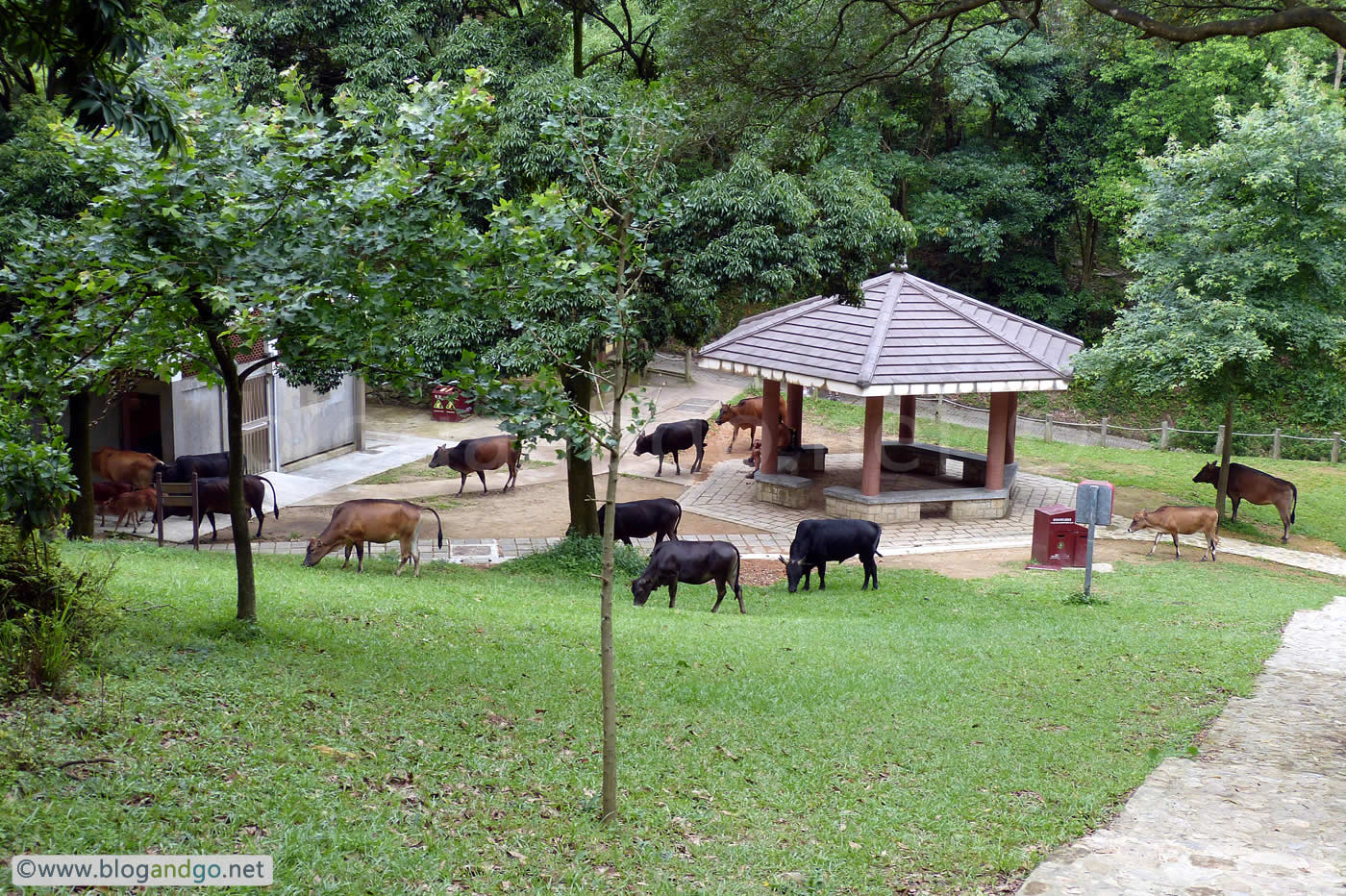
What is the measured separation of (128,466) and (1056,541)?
53.0 ft

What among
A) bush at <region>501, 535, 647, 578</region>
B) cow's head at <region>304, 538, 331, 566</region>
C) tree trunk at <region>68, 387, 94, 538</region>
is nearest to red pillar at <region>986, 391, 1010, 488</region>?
bush at <region>501, 535, 647, 578</region>

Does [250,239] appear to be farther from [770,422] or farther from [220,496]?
[770,422]

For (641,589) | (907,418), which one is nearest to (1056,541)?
(641,589)

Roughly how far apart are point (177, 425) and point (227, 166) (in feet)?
45.8

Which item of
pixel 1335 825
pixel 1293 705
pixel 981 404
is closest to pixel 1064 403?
pixel 981 404

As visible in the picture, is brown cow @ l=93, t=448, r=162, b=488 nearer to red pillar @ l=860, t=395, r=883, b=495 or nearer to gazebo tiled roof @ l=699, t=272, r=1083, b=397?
gazebo tiled roof @ l=699, t=272, r=1083, b=397

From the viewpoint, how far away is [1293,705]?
10570 mm

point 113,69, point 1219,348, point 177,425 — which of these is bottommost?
point 177,425

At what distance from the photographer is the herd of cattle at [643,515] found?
14719 millimetres

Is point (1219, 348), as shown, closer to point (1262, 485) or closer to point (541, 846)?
point (1262, 485)

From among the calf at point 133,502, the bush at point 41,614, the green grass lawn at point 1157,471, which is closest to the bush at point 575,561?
the calf at point 133,502

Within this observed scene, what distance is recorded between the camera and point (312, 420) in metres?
24.3

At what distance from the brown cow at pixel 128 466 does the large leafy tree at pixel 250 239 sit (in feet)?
38.0

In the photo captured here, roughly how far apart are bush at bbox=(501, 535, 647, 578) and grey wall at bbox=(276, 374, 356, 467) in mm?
8257
